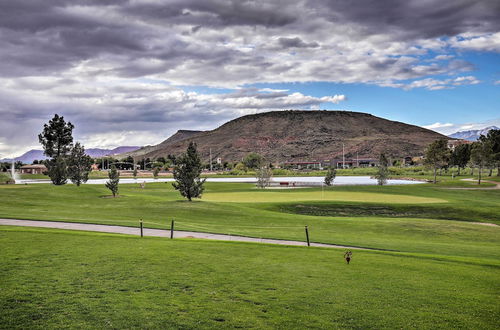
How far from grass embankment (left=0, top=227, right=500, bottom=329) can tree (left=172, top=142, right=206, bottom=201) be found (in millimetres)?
25341

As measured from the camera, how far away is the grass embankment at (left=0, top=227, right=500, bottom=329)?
8.77m

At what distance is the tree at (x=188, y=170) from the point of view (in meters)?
41.6

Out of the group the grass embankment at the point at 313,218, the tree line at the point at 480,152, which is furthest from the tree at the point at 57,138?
the tree line at the point at 480,152

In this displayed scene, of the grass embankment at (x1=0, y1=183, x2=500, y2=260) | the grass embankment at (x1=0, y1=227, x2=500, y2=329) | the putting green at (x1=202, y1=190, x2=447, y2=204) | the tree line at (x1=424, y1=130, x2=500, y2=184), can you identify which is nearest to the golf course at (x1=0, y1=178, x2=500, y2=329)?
the grass embankment at (x1=0, y1=227, x2=500, y2=329)

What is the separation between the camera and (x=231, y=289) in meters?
10.9

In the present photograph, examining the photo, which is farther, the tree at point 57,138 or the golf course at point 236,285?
the tree at point 57,138

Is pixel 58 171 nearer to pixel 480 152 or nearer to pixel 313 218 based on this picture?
pixel 313 218

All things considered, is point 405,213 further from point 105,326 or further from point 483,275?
point 105,326

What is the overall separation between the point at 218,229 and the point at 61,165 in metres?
44.2

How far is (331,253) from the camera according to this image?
17125 mm

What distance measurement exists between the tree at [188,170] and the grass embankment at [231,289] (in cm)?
2534

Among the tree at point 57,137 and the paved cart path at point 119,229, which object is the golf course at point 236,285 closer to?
the paved cart path at point 119,229

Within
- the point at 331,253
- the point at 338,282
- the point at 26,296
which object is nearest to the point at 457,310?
the point at 338,282

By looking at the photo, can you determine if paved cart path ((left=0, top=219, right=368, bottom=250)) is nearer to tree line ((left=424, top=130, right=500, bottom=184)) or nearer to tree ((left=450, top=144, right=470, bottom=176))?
tree line ((left=424, top=130, right=500, bottom=184))
